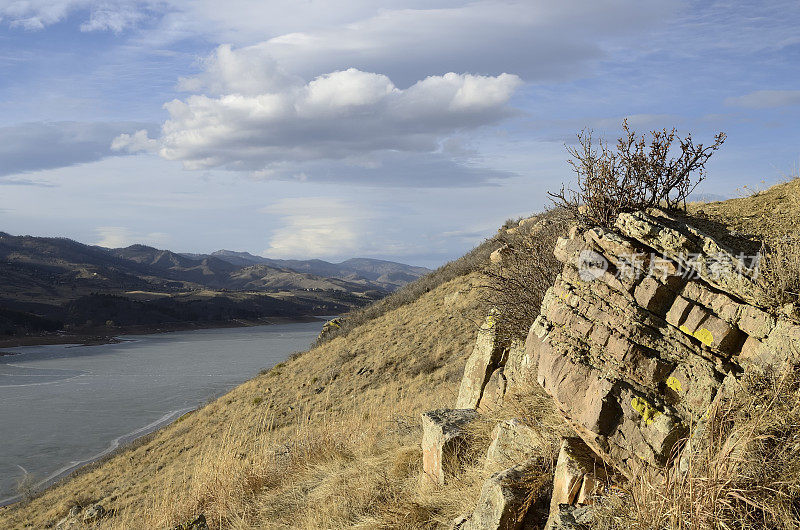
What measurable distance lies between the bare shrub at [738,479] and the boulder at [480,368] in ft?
12.3

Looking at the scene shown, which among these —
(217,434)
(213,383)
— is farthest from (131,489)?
(213,383)

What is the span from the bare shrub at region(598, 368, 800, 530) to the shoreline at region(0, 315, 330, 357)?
264ft

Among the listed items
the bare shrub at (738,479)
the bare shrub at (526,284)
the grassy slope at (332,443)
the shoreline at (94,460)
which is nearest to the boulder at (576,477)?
the bare shrub at (738,479)

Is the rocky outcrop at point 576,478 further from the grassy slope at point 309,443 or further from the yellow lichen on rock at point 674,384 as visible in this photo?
the grassy slope at point 309,443

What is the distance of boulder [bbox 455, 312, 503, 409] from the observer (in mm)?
7633

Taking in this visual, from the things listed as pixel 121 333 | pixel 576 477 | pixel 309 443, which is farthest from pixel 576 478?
pixel 121 333

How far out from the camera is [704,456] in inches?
138

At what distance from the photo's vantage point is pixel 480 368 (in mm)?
7758

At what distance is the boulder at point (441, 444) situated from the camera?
5746 mm

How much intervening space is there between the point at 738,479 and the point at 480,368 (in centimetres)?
450

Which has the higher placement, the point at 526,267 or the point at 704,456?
the point at 526,267

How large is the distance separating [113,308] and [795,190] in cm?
10850

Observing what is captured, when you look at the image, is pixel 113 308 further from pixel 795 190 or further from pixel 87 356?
pixel 795 190

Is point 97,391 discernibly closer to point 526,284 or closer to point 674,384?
point 526,284
